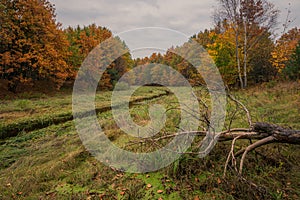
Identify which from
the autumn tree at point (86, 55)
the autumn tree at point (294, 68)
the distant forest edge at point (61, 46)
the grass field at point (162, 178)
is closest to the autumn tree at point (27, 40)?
the distant forest edge at point (61, 46)

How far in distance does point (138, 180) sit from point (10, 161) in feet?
12.2

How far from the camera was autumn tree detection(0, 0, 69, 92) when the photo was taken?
14.9m

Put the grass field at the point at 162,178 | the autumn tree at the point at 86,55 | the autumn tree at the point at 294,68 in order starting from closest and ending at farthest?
1. the grass field at the point at 162,178
2. the autumn tree at the point at 294,68
3. the autumn tree at the point at 86,55

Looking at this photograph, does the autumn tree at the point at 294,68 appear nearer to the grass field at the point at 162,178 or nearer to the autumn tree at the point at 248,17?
the autumn tree at the point at 248,17

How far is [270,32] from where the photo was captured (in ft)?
55.0

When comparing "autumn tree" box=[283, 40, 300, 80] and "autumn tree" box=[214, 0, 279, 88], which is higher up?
"autumn tree" box=[214, 0, 279, 88]

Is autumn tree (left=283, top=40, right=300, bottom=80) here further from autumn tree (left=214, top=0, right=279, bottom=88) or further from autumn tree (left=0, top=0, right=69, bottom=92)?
autumn tree (left=0, top=0, right=69, bottom=92)

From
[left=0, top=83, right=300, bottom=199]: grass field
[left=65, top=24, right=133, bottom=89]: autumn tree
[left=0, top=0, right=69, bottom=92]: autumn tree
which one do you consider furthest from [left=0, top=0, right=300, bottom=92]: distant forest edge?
[left=0, top=83, right=300, bottom=199]: grass field

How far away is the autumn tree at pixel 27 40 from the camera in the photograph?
48.9 feet

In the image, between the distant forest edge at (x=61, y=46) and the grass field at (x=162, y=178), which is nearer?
the grass field at (x=162, y=178)

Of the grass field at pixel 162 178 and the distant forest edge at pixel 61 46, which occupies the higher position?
the distant forest edge at pixel 61 46

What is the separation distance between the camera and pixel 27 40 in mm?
15922

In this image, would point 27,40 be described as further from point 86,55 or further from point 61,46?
point 86,55

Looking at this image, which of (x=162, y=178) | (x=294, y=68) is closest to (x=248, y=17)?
(x=294, y=68)
